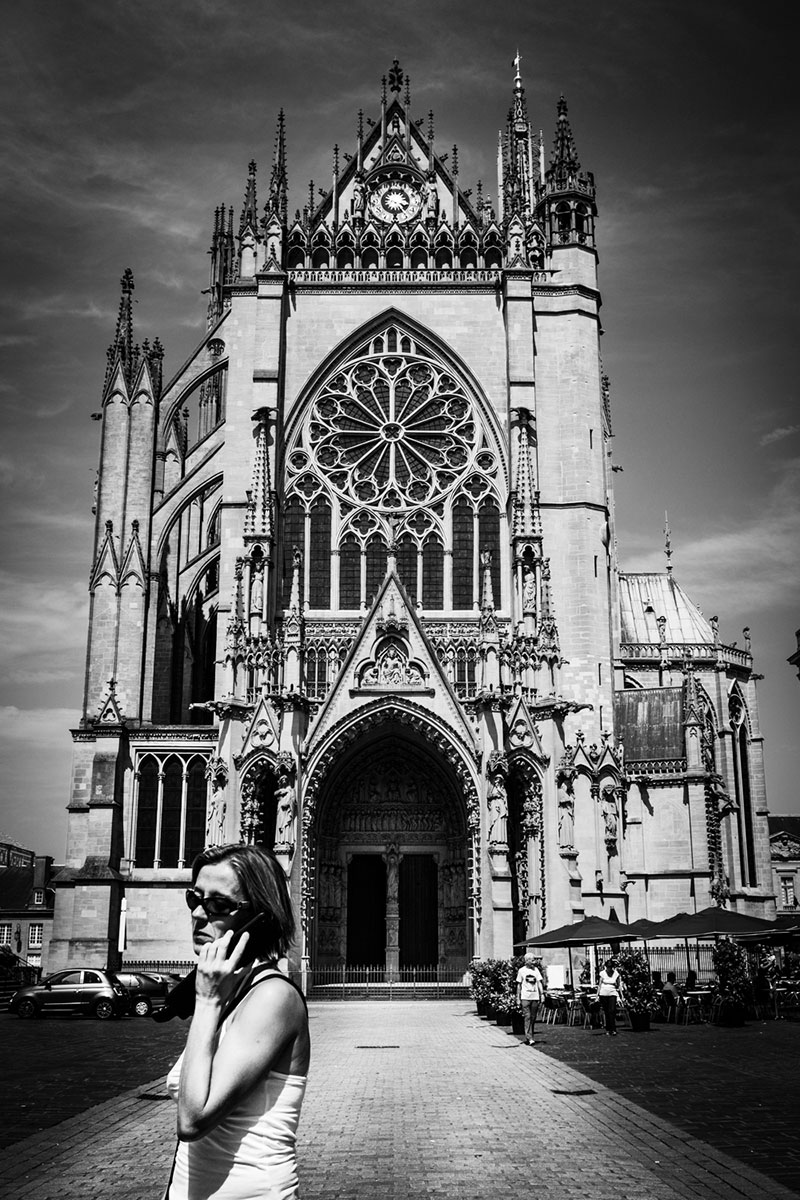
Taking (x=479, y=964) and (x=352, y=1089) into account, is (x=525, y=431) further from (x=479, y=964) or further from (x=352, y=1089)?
(x=352, y=1089)

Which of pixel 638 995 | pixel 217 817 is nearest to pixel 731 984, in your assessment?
pixel 638 995

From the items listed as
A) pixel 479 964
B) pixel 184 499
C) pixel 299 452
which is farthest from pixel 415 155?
pixel 479 964

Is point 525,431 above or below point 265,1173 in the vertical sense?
above

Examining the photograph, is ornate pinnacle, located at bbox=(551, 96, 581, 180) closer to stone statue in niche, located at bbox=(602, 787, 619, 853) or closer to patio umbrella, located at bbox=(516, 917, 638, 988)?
stone statue in niche, located at bbox=(602, 787, 619, 853)

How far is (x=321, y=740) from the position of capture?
122 feet

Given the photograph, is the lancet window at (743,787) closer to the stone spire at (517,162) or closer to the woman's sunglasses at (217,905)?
Answer: the stone spire at (517,162)

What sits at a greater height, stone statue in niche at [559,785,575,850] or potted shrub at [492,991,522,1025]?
stone statue in niche at [559,785,575,850]

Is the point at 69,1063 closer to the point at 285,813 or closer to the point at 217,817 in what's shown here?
the point at 285,813

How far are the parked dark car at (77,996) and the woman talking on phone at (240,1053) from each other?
29.7m

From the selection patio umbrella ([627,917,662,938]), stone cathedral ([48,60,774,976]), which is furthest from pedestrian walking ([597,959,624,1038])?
stone cathedral ([48,60,774,976])

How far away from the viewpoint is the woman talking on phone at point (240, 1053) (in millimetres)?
3664

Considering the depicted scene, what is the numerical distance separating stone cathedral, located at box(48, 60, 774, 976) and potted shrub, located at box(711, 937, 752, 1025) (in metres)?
8.06

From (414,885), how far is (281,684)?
7.51 m

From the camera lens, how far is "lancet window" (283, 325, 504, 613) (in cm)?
4188
